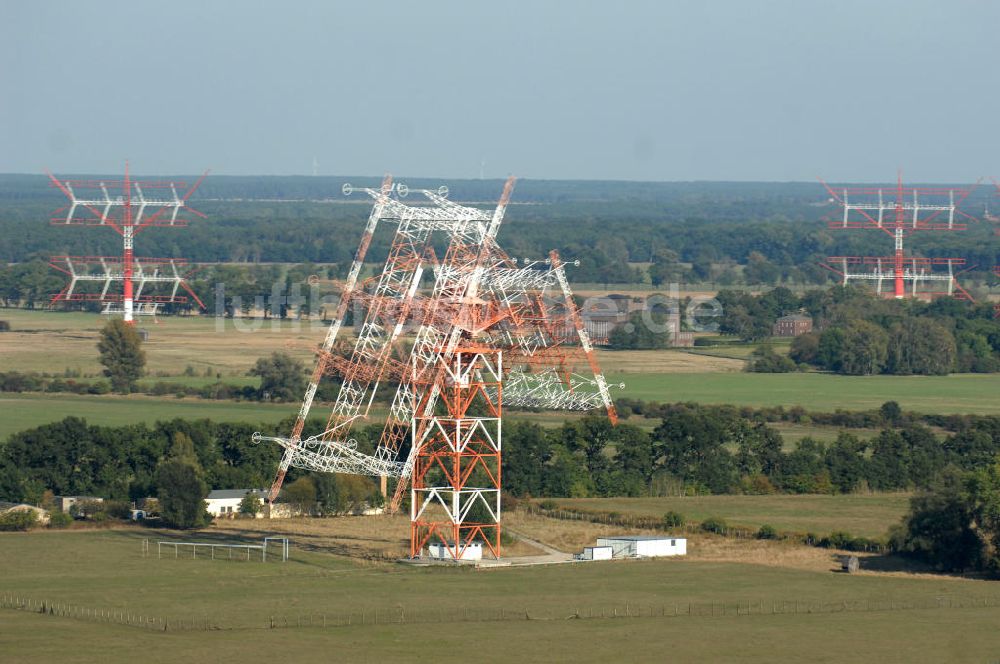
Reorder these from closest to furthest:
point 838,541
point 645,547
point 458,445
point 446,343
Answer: point 458,445 < point 446,343 < point 645,547 < point 838,541

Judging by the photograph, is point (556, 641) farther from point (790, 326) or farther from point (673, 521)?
point (790, 326)

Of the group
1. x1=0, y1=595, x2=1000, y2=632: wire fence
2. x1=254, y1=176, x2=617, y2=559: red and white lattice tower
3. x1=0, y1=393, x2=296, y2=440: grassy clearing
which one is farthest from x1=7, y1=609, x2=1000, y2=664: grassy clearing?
x1=0, y1=393, x2=296, y2=440: grassy clearing

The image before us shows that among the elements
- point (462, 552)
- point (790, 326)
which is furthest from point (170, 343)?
point (462, 552)

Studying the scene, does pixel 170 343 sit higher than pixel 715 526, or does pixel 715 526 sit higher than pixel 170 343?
pixel 170 343

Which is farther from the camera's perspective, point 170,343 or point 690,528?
point 170,343

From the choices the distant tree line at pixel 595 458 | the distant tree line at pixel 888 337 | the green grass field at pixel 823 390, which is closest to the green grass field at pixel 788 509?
the distant tree line at pixel 595 458

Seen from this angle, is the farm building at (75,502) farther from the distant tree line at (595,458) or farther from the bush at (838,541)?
the bush at (838,541)
